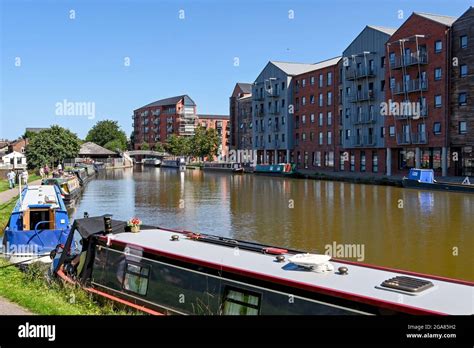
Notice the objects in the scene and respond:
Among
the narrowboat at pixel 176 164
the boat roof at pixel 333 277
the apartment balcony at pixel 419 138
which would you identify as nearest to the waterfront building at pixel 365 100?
the apartment balcony at pixel 419 138

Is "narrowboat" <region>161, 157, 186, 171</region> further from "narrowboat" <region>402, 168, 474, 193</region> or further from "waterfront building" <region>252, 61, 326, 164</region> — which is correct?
A: "narrowboat" <region>402, 168, 474, 193</region>

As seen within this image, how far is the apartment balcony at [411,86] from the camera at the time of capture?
4119 centimetres

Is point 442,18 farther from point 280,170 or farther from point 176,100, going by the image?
point 176,100

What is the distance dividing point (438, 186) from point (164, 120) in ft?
339

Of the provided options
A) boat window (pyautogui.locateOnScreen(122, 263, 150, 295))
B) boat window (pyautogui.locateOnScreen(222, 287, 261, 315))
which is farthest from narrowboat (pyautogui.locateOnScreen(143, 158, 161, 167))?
boat window (pyautogui.locateOnScreen(222, 287, 261, 315))

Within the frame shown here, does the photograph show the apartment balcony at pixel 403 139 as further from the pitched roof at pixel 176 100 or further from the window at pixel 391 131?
the pitched roof at pixel 176 100

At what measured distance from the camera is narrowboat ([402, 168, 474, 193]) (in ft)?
107

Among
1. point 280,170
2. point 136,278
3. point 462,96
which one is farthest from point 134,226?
point 280,170

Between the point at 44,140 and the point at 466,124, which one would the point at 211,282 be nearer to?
the point at 466,124

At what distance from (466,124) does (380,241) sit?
24.5 metres

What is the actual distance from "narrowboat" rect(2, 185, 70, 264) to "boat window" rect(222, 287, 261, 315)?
823 centimetres
